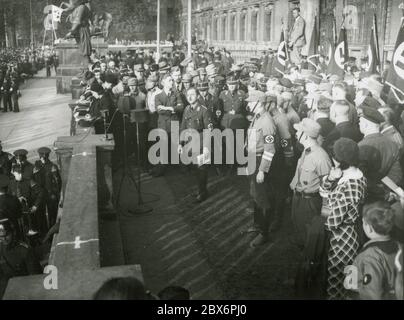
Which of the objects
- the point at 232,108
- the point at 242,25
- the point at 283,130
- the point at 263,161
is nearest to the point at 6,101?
the point at 232,108

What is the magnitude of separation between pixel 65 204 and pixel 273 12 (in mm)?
30023

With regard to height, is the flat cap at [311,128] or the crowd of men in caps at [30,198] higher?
the flat cap at [311,128]

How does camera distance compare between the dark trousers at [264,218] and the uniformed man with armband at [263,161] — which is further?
the dark trousers at [264,218]

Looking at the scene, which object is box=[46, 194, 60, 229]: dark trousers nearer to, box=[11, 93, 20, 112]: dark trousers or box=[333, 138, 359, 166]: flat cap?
box=[333, 138, 359, 166]: flat cap

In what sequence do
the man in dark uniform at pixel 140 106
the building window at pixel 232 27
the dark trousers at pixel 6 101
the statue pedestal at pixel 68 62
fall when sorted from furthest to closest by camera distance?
the building window at pixel 232 27 → the statue pedestal at pixel 68 62 → the dark trousers at pixel 6 101 → the man in dark uniform at pixel 140 106

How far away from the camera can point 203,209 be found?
7.77 m

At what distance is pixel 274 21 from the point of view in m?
32.6

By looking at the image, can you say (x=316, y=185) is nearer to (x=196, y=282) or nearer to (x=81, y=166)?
(x=196, y=282)

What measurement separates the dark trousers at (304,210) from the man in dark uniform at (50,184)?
3797 millimetres

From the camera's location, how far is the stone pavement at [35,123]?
13056 millimetres

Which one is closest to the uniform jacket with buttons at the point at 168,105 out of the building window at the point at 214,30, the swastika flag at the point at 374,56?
the swastika flag at the point at 374,56

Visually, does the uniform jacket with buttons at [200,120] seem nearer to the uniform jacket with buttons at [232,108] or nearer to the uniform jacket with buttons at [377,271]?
the uniform jacket with buttons at [232,108]

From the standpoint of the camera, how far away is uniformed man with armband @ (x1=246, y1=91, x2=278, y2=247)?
20.4ft

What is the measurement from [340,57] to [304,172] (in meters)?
6.31
